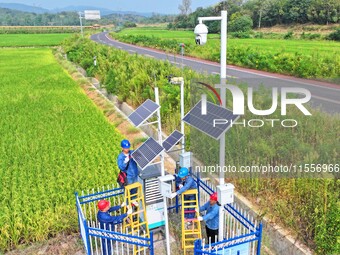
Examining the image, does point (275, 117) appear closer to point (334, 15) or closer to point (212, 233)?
point (212, 233)

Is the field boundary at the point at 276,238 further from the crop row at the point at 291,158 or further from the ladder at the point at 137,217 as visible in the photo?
the ladder at the point at 137,217

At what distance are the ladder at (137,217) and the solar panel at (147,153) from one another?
0.52 m

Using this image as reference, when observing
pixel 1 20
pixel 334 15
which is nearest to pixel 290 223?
pixel 334 15

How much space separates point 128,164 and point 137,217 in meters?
0.93

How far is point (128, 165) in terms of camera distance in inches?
233

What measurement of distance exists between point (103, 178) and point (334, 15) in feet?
184

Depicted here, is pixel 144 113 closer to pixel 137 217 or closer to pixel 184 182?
pixel 184 182

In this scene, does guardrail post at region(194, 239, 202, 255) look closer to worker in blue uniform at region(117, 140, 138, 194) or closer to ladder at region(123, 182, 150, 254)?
ladder at region(123, 182, 150, 254)

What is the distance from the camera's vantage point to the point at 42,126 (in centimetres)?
1190

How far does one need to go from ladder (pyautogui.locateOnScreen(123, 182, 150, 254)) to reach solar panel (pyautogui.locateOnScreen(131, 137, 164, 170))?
0.52m

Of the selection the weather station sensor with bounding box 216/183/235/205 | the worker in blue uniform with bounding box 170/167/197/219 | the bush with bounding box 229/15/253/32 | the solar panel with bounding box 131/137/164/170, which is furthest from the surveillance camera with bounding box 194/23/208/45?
the bush with bounding box 229/15/253/32

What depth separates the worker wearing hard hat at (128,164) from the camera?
5.89 metres

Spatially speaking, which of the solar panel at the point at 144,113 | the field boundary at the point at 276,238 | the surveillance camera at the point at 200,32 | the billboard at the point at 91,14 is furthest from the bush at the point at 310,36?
the surveillance camera at the point at 200,32

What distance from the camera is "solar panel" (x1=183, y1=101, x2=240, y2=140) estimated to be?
4.39 metres
